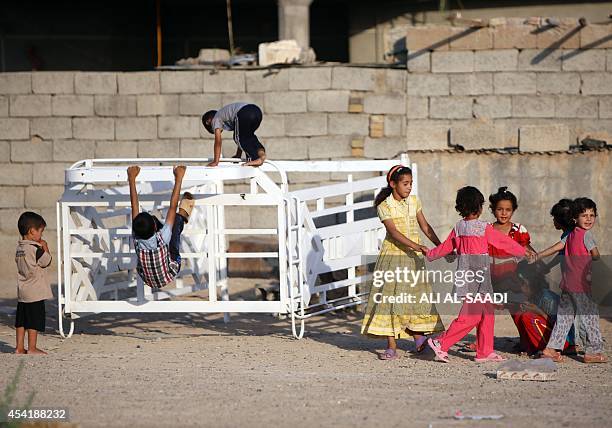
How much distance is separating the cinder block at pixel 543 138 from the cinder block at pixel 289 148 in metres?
2.54

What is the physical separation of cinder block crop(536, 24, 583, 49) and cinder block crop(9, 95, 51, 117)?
5837 mm

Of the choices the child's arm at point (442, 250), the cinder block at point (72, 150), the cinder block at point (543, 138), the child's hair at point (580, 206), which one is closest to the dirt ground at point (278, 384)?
the child's arm at point (442, 250)

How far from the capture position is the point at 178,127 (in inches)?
467

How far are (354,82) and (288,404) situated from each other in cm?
662

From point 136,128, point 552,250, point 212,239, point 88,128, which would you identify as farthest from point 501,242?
point 88,128

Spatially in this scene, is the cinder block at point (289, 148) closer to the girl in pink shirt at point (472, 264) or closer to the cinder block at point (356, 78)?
the cinder block at point (356, 78)

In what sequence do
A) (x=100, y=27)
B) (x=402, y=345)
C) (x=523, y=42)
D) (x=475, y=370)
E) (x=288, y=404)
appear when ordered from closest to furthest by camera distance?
(x=288, y=404) → (x=475, y=370) → (x=402, y=345) → (x=523, y=42) → (x=100, y=27)

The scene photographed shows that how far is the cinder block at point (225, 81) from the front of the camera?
1180 cm

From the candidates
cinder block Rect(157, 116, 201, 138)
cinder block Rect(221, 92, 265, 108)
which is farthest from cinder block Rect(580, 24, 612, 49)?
cinder block Rect(157, 116, 201, 138)

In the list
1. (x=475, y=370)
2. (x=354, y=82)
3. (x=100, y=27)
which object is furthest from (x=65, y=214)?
(x=100, y=27)

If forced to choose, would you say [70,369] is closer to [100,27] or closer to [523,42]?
[523,42]

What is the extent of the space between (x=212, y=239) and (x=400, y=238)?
5.31ft

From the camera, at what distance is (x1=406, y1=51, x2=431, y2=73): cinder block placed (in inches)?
465

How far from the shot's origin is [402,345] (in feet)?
25.7
